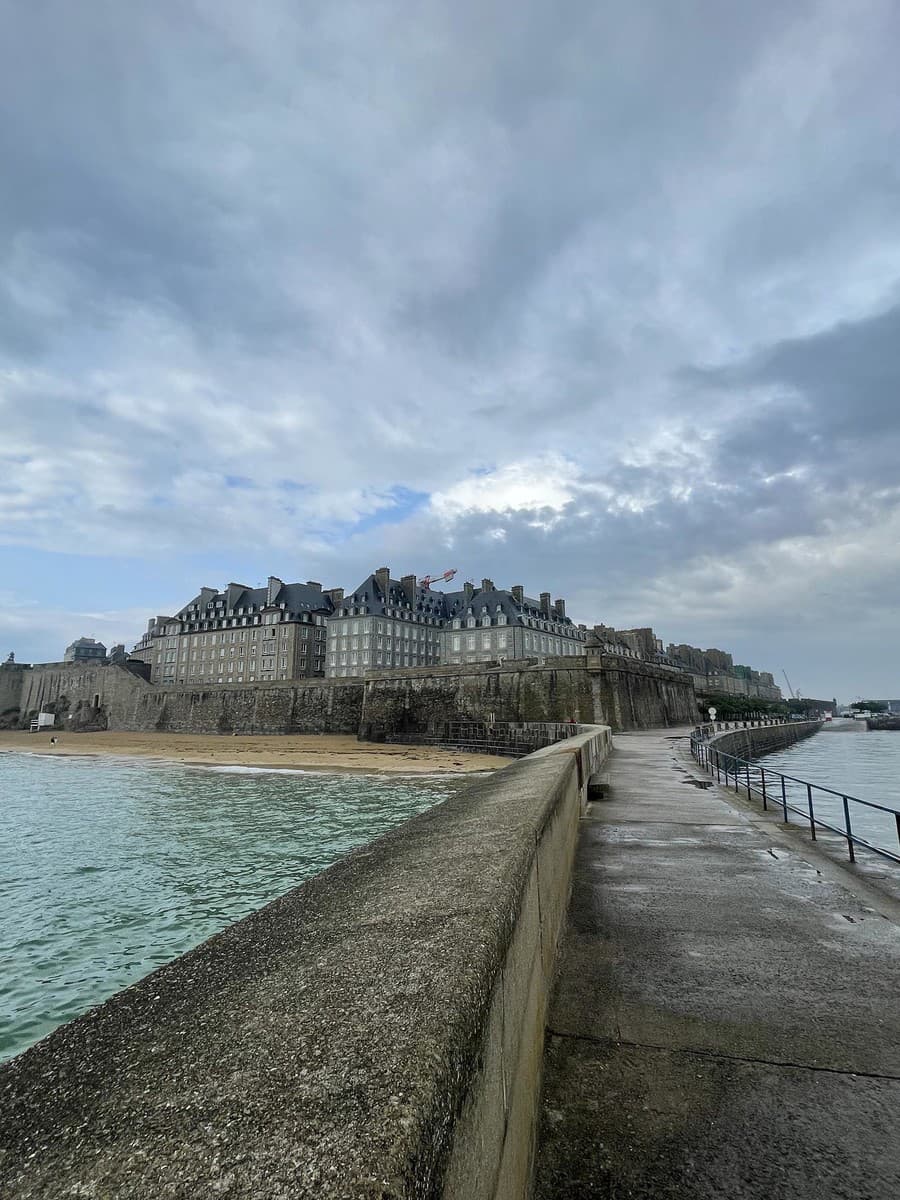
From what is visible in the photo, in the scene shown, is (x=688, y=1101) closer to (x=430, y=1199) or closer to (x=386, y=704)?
(x=430, y=1199)

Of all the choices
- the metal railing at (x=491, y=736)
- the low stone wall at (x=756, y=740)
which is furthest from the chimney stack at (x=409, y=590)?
the low stone wall at (x=756, y=740)

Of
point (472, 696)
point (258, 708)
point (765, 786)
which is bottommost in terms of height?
point (765, 786)

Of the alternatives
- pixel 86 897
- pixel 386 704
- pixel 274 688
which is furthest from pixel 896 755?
pixel 86 897

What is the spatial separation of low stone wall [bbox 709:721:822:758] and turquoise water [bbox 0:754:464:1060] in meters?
12.1

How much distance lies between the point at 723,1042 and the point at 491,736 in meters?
36.0

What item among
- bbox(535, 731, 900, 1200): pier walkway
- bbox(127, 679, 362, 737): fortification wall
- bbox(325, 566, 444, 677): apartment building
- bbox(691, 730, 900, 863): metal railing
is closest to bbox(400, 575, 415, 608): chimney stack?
bbox(325, 566, 444, 677): apartment building

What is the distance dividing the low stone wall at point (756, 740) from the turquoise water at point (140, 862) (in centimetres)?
1215

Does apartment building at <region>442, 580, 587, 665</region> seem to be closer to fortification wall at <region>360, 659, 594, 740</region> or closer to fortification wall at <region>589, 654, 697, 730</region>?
fortification wall at <region>589, 654, 697, 730</region>

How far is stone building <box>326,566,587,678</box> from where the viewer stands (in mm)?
65188

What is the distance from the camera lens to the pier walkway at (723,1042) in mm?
2086

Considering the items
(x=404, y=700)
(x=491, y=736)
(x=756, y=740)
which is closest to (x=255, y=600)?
(x=404, y=700)

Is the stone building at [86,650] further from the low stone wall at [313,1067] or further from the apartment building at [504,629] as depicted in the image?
the low stone wall at [313,1067]

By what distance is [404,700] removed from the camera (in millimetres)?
43750

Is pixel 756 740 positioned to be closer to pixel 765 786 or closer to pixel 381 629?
pixel 765 786
